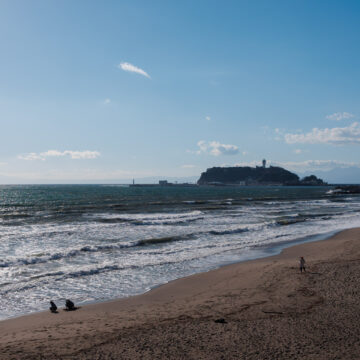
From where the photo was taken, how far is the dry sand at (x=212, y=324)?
25.9 feet

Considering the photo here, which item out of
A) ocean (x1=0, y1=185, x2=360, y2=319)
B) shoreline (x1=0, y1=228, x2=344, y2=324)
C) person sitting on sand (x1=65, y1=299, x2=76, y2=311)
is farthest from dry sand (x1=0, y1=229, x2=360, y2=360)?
ocean (x1=0, y1=185, x2=360, y2=319)

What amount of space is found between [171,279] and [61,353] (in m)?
7.97

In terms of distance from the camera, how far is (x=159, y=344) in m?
8.27

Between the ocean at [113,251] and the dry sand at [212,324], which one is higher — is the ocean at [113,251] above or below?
below

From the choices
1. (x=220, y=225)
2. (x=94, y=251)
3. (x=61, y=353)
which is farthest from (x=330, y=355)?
(x=220, y=225)

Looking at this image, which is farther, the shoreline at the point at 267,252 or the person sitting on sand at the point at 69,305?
the shoreline at the point at 267,252

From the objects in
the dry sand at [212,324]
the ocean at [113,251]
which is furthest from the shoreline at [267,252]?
the dry sand at [212,324]

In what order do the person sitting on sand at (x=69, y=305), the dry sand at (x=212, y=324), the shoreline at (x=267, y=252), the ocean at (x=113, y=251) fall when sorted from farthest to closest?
the ocean at (x=113, y=251)
the shoreline at (x=267, y=252)
the person sitting on sand at (x=69, y=305)
the dry sand at (x=212, y=324)

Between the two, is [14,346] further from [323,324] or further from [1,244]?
[1,244]

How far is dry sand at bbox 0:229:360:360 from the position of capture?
311 inches

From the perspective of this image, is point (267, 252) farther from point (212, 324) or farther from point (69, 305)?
point (69, 305)

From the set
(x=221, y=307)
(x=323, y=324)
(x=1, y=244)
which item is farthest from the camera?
(x=1, y=244)

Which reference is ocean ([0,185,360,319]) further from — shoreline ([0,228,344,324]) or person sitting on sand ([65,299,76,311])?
person sitting on sand ([65,299,76,311])

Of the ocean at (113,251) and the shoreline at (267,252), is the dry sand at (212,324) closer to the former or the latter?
the shoreline at (267,252)
